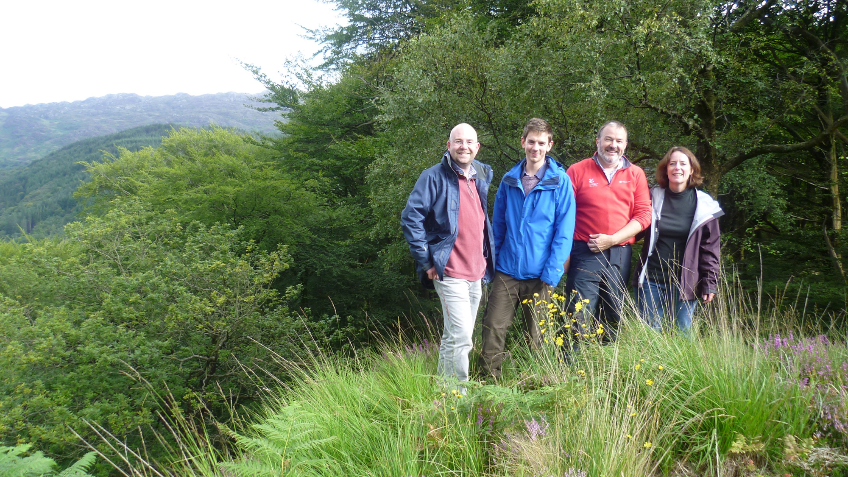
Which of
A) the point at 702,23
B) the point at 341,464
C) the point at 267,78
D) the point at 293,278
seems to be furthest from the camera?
the point at 267,78

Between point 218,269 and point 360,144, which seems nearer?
point 218,269

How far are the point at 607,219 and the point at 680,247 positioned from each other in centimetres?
58

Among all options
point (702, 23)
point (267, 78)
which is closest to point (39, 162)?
point (267, 78)

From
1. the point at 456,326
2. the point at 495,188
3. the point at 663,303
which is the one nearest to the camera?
the point at 456,326

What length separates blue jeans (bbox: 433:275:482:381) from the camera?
9.59 ft

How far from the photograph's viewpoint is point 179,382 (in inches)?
330

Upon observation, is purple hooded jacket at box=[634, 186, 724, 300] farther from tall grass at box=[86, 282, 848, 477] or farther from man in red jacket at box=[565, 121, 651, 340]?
tall grass at box=[86, 282, 848, 477]

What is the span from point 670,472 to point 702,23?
22.8 ft

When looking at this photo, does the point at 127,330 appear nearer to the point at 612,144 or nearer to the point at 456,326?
the point at 456,326

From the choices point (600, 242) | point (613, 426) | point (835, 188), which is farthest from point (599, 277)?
point (835, 188)

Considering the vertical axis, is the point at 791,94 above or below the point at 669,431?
above

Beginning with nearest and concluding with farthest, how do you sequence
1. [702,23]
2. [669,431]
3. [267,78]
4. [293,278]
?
[669,431]
[702,23]
[293,278]
[267,78]

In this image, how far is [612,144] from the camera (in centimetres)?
308

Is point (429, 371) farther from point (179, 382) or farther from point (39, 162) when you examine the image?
point (39, 162)
